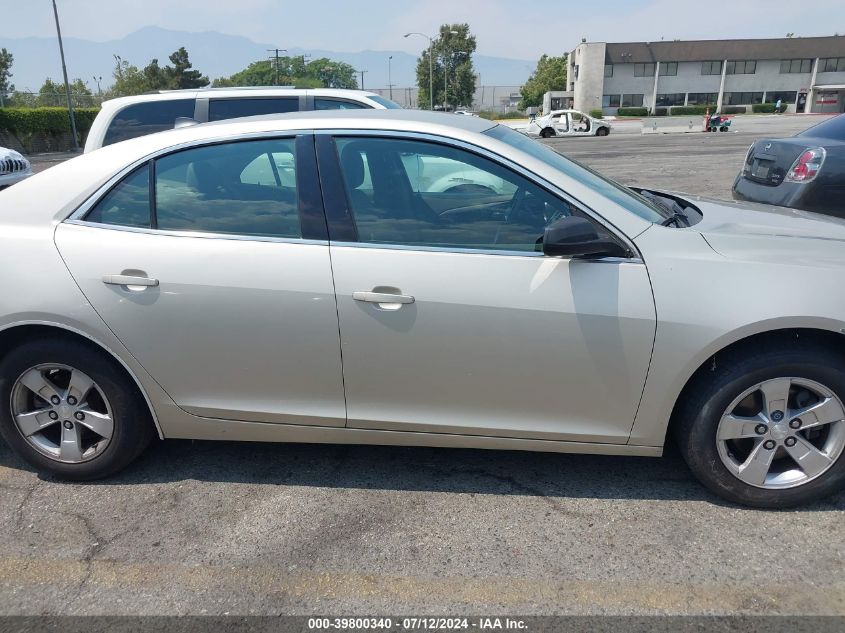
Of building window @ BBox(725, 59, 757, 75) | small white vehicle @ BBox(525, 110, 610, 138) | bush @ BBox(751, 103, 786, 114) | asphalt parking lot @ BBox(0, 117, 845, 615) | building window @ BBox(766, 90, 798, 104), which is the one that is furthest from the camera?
building window @ BBox(766, 90, 798, 104)

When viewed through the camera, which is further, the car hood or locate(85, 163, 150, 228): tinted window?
locate(85, 163, 150, 228): tinted window

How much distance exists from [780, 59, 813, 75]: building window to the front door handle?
3508 inches

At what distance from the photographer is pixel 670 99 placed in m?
78.8

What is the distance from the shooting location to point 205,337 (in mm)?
2873

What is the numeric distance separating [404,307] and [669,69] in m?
85.4

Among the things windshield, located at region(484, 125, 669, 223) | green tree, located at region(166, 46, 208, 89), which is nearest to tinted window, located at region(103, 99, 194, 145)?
windshield, located at region(484, 125, 669, 223)

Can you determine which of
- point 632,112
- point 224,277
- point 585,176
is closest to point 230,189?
point 224,277

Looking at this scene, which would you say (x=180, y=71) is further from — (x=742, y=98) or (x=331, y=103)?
(x=331, y=103)

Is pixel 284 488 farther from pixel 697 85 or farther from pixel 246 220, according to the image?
pixel 697 85

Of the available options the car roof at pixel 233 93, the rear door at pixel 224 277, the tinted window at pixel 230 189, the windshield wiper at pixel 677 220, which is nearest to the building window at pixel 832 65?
the car roof at pixel 233 93

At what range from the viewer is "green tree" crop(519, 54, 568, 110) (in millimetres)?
95375

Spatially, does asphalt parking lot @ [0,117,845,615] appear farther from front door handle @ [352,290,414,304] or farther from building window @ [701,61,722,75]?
building window @ [701,61,722,75]

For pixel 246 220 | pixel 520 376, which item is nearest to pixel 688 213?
pixel 520 376

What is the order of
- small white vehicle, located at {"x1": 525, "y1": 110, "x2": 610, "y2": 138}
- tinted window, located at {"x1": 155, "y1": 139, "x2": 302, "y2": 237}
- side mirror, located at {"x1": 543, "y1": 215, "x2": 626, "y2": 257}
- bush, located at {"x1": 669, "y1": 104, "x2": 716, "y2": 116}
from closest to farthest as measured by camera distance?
side mirror, located at {"x1": 543, "y1": 215, "x2": 626, "y2": 257}
tinted window, located at {"x1": 155, "y1": 139, "x2": 302, "y2": 237}
small white vehicle, located at {"x1": 525, "y1": 110, "x2": 610, "y2": 138}
bush, located at {"x1": 669, "y1": 104, "x2": 716, "y2": 116}
